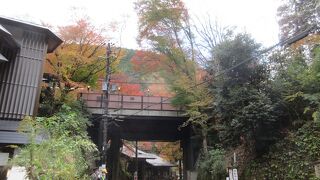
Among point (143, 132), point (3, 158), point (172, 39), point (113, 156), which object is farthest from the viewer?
point (113, 156)

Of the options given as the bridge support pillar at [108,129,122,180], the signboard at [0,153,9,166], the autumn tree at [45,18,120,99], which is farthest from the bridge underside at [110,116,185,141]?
the signboard at [0,153,9,166]

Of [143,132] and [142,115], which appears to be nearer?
[142,115]

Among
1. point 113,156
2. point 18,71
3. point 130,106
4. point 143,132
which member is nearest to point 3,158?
point 18,71

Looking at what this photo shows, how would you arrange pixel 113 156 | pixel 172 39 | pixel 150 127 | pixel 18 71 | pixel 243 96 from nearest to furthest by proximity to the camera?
pixel 18 71 < pixel 243 96 < pixel 172 39 < pixel 150 127 < pixel 113 156

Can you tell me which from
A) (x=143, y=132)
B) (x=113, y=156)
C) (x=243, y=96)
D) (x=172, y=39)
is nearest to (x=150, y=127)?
(x=143, y=132)

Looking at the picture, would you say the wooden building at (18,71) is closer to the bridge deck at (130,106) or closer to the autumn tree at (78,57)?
the autumn tree at (78,57)

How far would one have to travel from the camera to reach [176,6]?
1073 inches

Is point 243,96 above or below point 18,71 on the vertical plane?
above

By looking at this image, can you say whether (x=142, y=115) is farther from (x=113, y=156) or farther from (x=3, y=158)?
(x=3, y=158)

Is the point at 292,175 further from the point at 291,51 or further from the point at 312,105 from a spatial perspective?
the point at 291,51

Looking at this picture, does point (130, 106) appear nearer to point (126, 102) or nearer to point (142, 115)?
point (126, 102)

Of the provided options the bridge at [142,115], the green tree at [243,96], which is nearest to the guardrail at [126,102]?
the bridge at [142,115]

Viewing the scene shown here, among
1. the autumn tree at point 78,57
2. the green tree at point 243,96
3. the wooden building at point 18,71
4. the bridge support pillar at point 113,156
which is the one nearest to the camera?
the wooden building at point 18,71

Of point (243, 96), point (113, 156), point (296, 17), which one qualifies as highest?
point (296, 17)
